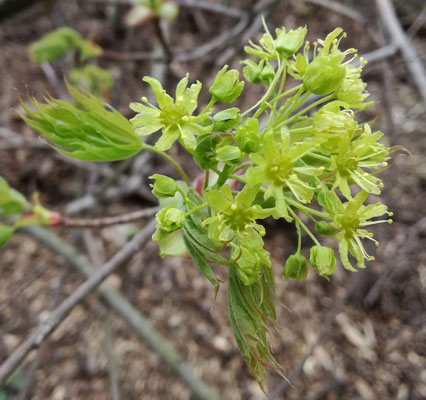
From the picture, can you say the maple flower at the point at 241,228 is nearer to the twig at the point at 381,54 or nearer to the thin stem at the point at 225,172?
the thin stem at the point at 225,172

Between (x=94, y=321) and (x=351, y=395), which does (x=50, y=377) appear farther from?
(x=351, y=395)

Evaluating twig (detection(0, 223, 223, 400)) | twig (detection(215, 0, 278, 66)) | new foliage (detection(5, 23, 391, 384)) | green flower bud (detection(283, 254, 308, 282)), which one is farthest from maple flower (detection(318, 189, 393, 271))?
twig (detection(215, 0, 278, 66))

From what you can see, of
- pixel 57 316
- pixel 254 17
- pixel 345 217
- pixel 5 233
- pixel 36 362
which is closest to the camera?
pixel 345 217

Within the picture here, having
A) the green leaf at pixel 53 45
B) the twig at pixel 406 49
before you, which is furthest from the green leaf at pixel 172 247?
the green leaf at pixel 53 45

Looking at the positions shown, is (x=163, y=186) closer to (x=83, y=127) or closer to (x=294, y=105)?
(x=83, y=127)

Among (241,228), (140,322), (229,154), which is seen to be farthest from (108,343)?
(229,154)

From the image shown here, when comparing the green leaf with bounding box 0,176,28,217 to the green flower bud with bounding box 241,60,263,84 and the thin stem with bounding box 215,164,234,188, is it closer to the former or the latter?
the thin stem with bounding box 215,164,234,188
